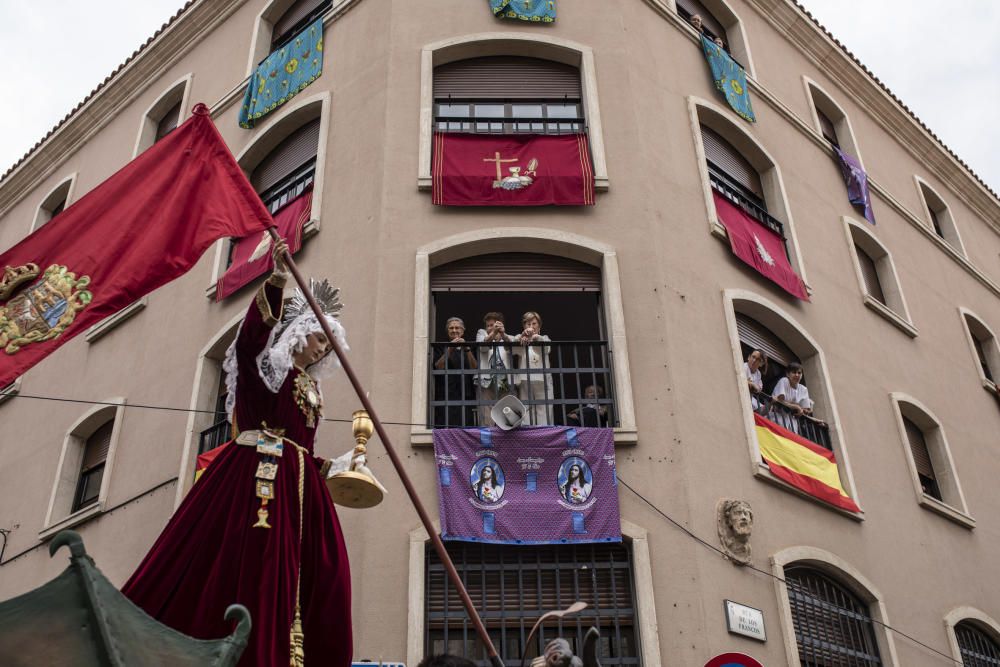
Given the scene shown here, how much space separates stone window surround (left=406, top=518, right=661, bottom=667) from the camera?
28.3 feet

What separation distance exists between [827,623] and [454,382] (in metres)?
4.73

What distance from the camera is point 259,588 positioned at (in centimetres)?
492

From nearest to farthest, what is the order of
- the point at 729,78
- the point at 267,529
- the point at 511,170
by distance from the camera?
the point at 267,529, the point at 511,170, the point at 729,78

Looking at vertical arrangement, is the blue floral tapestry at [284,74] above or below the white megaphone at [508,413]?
above

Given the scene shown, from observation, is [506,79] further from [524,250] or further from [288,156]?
[288,156]

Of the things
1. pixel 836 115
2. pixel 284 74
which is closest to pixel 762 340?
pixel 836 115

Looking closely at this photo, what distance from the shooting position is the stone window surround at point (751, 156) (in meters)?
13.1

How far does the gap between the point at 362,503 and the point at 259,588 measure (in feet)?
3.53

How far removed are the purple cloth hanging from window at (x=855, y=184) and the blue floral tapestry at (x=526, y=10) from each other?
6.06m

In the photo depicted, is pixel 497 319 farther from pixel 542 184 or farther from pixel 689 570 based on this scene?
pixel 689 570

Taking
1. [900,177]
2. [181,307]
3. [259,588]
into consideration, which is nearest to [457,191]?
[181,307]

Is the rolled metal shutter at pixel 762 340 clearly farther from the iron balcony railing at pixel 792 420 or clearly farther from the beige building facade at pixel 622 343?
the iron balcony railing at pixel 792 420

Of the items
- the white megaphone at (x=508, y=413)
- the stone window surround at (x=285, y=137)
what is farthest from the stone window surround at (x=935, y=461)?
the stone window surround at (x=285, y=137)

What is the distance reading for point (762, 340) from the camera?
12.5 m
